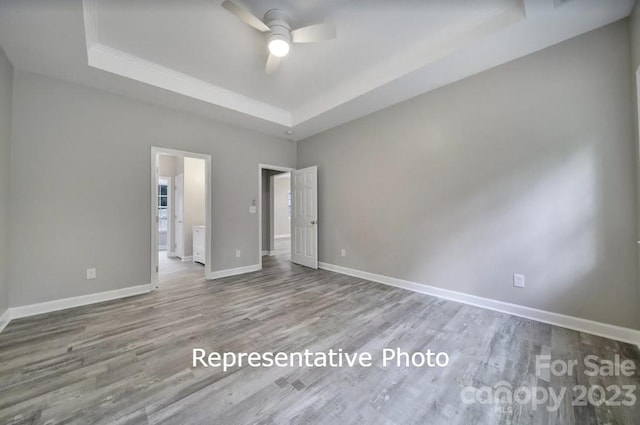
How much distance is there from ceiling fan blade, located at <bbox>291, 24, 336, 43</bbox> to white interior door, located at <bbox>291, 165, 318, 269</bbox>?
2.52 m

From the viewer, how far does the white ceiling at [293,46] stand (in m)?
2.07

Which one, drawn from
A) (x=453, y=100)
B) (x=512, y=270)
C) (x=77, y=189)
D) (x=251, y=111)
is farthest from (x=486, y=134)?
(x=77, y=189)

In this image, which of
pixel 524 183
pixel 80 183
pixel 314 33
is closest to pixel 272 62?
pixel 314 33

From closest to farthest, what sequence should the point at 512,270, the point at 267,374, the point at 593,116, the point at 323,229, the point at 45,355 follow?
the point at 267,374
the point at 45,355
the point at 593,116
the point at 512,270
the point at 323,229

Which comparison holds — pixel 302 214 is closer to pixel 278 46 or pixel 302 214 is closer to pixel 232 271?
pixel 232 271

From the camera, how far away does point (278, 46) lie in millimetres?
2338

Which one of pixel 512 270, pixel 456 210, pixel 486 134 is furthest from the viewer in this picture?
pixel 456 210

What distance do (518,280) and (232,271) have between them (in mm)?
4141

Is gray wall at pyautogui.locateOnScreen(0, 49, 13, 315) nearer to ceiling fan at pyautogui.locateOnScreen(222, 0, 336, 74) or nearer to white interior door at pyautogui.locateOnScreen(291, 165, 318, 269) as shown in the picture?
ceiling fan at pyautogui.locateOnScreen(222, 0, 336, 74)

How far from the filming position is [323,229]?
4.78 meters

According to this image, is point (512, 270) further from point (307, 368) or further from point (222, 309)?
point (222, 309)

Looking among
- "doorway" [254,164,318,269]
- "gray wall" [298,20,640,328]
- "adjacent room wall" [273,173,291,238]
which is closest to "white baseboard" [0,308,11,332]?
"doorway" [254,164,318,269]

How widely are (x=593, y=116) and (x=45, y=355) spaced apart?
5188 mm

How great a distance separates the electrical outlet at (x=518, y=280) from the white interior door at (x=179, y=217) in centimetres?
619
